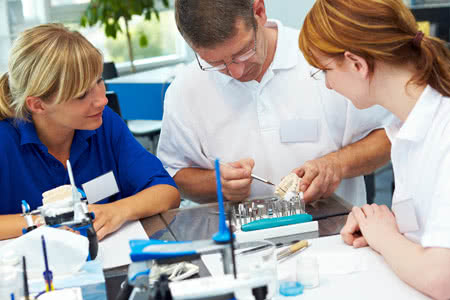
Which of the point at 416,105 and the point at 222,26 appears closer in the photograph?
the point at 416,105

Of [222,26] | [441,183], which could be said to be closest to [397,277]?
[441,183]

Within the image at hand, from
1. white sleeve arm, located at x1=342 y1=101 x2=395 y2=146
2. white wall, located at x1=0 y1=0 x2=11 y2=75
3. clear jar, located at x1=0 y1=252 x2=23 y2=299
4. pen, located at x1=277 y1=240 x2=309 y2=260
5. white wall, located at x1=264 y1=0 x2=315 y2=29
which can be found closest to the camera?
clear jar, located at x1=0 y1=252 x2=23 y2=299

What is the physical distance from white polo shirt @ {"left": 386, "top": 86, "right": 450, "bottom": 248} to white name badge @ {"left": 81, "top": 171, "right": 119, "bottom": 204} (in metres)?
0.95

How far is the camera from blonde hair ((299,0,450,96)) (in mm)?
1200

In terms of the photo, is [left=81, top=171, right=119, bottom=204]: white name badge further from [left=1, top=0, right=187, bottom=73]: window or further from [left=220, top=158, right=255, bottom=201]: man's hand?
[left=1, top=0, right=187, bottom=73]: window

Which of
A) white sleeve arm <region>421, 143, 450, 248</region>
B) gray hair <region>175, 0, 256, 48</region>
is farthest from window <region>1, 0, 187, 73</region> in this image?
white sleeve arm <region>421, 143, 450, 248</region>

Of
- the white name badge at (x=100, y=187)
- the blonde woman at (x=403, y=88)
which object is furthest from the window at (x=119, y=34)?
the blonde woman at (x=403, y=88)

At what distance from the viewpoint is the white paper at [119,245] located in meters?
1.41

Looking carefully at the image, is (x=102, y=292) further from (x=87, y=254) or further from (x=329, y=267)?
(x=329, y=267)

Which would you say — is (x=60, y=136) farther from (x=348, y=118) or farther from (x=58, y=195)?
(x=348, y=118)

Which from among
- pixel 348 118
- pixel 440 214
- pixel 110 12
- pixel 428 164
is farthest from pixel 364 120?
pixel 110 12

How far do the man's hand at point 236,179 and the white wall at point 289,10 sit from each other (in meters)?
1.68

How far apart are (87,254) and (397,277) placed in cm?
72

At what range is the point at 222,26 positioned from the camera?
1.61m
